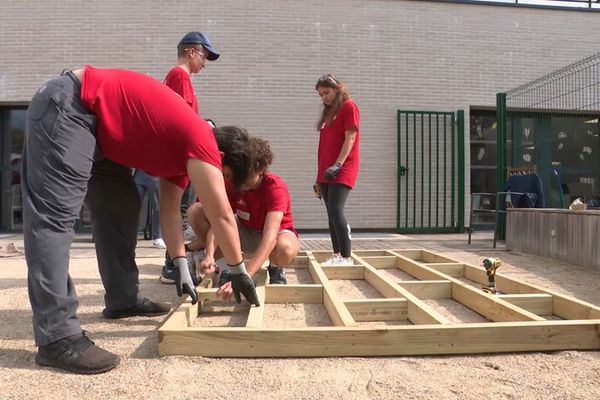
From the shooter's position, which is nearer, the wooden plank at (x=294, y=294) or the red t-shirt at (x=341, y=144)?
the wooden plank at (x=294, y=294)

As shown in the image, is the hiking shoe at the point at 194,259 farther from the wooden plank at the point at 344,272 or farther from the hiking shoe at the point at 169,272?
the wooden plank at the point at 344,272

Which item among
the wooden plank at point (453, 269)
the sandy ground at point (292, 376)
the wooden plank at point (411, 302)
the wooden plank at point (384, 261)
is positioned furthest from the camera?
the wooden plank at point (384, 261)

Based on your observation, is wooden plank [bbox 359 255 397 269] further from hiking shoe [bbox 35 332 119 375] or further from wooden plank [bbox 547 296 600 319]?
hiking shoe [bbox 35 332 119 375]

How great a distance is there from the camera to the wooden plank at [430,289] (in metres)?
3.04

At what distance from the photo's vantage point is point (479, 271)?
3.59m

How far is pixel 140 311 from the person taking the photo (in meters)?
2.55

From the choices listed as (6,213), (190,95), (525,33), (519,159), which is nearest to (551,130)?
(519,159)

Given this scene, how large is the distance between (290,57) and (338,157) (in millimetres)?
5106

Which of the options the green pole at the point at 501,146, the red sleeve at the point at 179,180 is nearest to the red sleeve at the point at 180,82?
the red sleeve at the point at 179,180

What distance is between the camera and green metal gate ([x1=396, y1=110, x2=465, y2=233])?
8586 millimetres

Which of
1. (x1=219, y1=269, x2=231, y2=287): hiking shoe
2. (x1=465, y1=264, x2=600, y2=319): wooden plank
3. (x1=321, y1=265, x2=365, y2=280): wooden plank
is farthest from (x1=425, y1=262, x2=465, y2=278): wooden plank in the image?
(x1=219, y1=269, x2=231, y2=287): hiking shoe

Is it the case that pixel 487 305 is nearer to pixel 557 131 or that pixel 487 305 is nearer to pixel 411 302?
pixel 411 302

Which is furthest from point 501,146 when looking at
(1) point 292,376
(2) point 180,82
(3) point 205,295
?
(1) point 292,376

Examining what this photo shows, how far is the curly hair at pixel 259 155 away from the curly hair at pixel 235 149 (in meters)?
0.05
